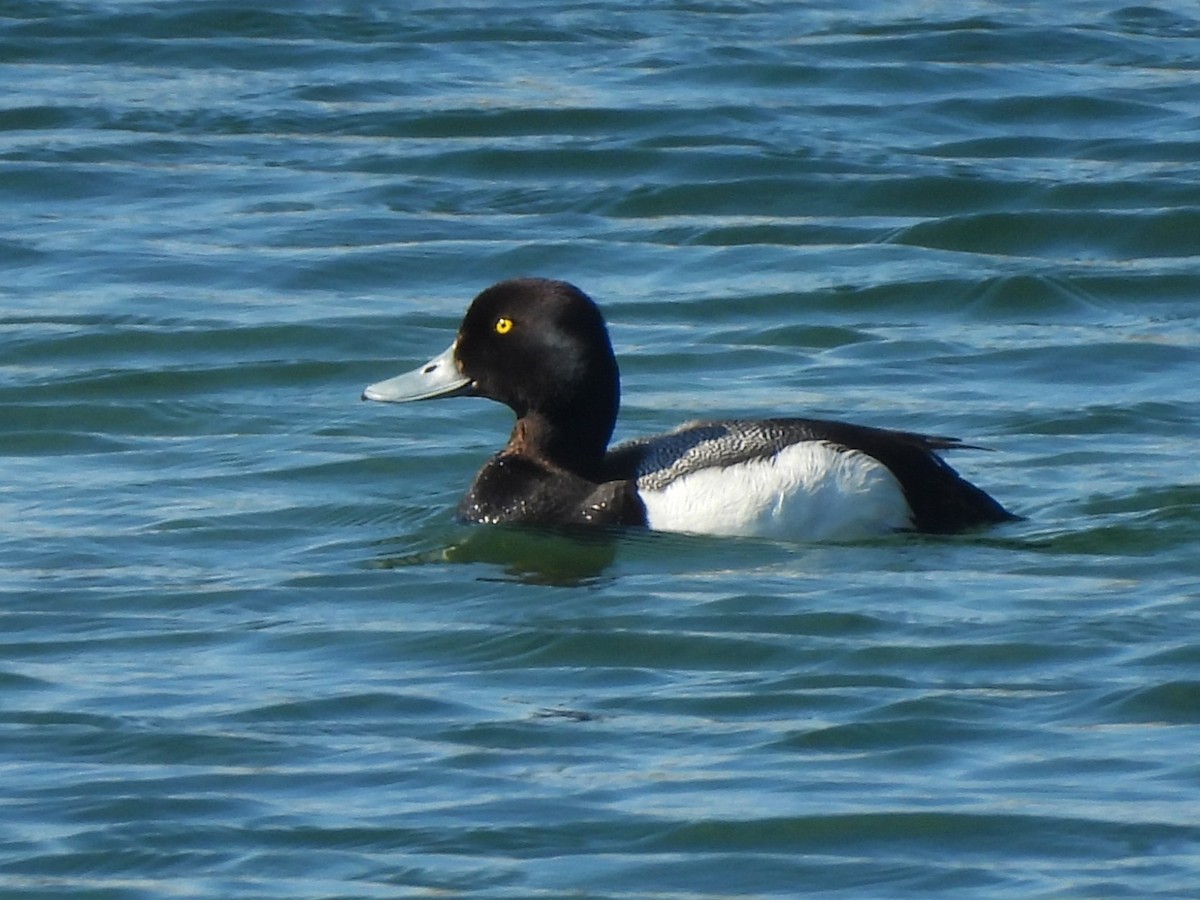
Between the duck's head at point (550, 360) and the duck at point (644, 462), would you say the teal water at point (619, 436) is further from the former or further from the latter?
the duck's head at point (550, 360)

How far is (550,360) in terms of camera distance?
10.0 m

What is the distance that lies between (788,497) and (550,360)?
0.98 m

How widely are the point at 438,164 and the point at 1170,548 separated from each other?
7.16m

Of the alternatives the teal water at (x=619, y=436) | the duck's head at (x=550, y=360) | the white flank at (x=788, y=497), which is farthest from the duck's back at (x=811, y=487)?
the duck's head at (x=550, y=360)

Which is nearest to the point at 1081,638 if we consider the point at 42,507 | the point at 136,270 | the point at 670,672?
the point at 670,672

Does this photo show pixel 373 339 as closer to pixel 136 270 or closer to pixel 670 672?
pixel 136 270

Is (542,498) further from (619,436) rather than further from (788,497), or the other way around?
(619,436)

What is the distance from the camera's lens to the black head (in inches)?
392

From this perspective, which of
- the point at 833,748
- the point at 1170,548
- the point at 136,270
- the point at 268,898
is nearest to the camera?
the point at 268,898

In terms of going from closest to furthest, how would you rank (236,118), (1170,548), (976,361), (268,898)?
(268,898), (1170,548), (976,361), (236,118)

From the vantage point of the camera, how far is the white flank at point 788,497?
958cm

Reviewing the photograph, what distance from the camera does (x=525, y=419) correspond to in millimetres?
10148

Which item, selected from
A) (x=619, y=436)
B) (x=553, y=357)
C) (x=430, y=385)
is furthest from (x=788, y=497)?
(x=619, y=436)

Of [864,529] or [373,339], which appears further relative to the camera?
[373,339]
